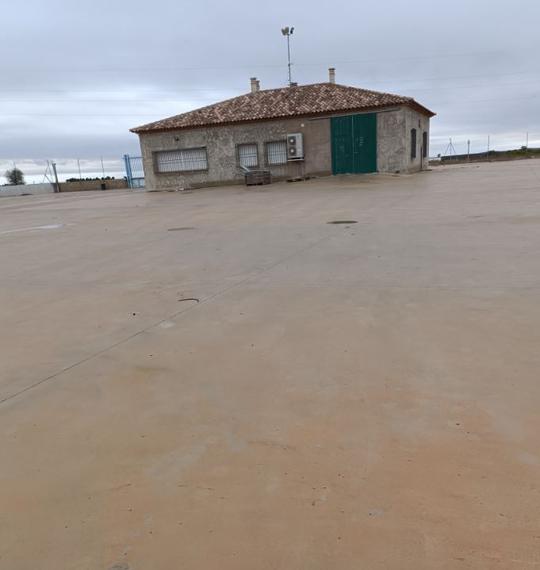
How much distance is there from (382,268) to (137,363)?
3129 millimetres

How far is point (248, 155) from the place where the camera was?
1003 inches

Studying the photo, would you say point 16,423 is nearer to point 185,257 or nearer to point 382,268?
point 382,268

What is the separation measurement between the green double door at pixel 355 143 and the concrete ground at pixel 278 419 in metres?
18.8

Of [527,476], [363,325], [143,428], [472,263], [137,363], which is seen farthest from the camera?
[472,263]

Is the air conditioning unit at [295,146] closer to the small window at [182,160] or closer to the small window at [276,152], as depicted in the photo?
the small window at [276,152]

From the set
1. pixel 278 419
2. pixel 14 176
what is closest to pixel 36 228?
pixel 278 419

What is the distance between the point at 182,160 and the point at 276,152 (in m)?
5.55

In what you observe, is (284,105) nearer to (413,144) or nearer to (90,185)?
(413,144)

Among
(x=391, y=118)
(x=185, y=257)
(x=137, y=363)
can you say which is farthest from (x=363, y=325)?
(x=391, y=118)

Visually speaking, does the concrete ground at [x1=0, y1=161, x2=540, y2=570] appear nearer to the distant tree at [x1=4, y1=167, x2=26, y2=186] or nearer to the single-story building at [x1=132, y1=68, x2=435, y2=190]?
the single-story building at [x1=132, y1=68, x2=435, y2=190]

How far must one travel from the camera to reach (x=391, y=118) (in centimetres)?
2272

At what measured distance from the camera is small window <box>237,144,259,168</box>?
25294 millimetres

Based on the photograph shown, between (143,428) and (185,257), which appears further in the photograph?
(185,257)

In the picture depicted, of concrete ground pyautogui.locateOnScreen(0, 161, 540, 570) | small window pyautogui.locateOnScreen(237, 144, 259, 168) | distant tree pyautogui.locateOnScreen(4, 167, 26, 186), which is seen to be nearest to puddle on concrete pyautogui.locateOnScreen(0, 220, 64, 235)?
concrete ground pyautogui.locateOnScreen(0, 161, 540, 570)
